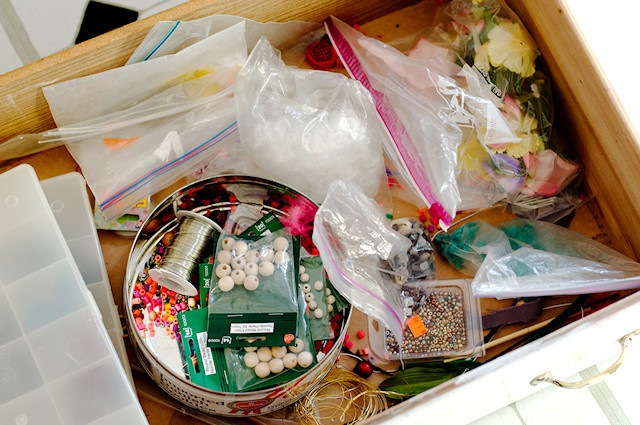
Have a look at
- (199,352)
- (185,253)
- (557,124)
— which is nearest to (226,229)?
(185,253)

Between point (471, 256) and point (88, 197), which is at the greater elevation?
point (88, 197)

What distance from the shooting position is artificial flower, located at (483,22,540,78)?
3.43ft

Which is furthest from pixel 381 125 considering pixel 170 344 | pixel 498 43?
pixel 170 344

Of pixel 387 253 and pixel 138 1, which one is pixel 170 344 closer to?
pixel 387 253

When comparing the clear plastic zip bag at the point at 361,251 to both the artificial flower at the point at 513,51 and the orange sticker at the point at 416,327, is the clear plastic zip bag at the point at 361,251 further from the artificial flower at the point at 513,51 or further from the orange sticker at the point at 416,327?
the artificial flower at the point at 513,51

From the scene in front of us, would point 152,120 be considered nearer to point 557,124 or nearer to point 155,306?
point 155,306

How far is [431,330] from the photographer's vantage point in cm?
106

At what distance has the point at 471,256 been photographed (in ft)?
3.51

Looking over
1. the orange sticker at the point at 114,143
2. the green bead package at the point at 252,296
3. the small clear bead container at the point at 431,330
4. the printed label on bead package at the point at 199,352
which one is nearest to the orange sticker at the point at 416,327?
the small clear bead container at the point at 431,330

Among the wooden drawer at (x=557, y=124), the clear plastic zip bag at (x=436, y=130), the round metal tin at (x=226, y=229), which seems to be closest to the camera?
the wooden drawer at (x=557, y=124)

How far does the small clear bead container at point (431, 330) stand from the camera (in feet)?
→ 3.45

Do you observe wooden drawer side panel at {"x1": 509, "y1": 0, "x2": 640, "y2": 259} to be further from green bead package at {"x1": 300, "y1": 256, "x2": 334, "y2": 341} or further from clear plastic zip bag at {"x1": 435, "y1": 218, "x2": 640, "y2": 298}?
green bead package at {"x1": 300, "y1": 256, "x2": 334, "y2": 341}

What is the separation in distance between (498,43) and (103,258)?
81 cm

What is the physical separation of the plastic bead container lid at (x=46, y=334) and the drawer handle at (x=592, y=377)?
560mm
